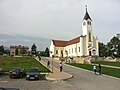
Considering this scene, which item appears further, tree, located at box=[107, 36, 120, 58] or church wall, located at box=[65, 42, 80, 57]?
tree, located at box=[107, 36, 120, 58]

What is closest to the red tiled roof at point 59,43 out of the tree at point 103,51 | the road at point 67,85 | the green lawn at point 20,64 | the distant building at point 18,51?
the tree at point 103,51

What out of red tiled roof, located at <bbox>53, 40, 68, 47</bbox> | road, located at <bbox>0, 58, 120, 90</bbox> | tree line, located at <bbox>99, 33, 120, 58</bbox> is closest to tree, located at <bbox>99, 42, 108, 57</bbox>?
tree line, located at <bbox>99, 33, 120, 58</bbox>

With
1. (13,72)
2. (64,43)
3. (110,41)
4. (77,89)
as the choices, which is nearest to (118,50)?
(110,41)

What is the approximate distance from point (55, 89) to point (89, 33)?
2694 inches

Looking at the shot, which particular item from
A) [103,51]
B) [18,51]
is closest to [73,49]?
[103,51]

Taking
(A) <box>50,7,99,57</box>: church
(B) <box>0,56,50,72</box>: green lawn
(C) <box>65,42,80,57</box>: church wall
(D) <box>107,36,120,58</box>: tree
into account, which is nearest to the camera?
(B) <box>0,56,50,72</box>: green lawn

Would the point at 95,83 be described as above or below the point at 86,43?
below

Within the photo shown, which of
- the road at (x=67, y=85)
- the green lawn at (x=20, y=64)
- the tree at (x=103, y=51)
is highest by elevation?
the tree at (x=103, y=51)

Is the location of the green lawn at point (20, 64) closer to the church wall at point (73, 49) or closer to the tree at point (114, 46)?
the church wall at point (73, 49)

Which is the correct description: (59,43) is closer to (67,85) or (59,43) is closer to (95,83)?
(95,83)

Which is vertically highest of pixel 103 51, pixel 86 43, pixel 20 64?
pixel 86 43

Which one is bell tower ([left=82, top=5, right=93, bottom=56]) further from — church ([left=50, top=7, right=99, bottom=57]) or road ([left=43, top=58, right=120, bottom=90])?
road ([left=43, top=58, right=120, bottom=90])

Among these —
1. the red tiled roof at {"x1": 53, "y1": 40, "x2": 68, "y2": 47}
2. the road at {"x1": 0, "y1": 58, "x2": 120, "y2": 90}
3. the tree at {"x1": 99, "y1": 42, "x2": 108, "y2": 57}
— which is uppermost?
the red tiled roof at {"x1": 53, "y1": 40, "x2": 68, "y2": 47}

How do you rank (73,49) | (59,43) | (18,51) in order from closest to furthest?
(73,49) < (59,43) < (18,51)
